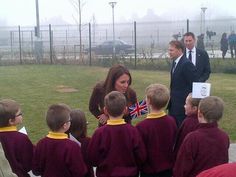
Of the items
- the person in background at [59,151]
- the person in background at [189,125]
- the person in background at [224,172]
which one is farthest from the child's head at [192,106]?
the person in background at [224,172]

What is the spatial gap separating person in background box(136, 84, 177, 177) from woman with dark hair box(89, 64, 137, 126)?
67cm

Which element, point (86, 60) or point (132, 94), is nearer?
point (132, 94)

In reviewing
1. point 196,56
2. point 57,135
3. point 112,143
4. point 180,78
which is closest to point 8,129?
point 57,135

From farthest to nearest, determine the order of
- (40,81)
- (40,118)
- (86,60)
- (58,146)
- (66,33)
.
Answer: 1. (66,33)
2. (86,60)
3. (40,81)
4. (40,118)
5. (58,146)

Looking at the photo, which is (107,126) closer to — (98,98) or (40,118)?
(98,98)

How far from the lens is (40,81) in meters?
Answer: 16.6

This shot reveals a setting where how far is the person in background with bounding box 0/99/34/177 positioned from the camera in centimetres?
363

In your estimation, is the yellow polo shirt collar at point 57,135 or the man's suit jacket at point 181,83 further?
the man's suit jacket at point 181,83

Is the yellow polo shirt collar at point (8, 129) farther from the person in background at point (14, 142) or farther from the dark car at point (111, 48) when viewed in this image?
the dark car at point (111, 48)

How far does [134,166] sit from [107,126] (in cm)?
47

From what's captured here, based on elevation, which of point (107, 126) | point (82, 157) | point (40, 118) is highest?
point (107, 126)

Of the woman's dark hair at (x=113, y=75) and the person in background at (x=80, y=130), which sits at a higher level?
the woman's dark hair at (x=113, y=75)

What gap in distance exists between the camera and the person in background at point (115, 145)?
12.2 ft

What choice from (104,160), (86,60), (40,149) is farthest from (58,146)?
(86,60)
